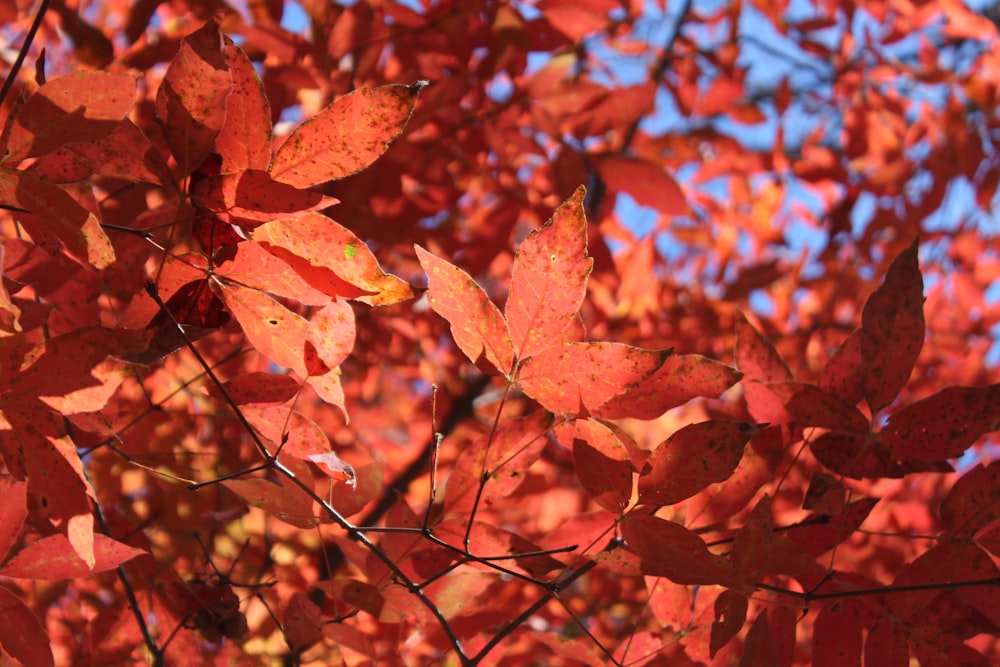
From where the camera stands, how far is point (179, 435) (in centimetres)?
116

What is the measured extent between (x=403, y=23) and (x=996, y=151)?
4.93ft

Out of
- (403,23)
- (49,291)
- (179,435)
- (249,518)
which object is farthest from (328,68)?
(249,518)

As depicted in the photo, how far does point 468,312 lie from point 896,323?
28 centimetres

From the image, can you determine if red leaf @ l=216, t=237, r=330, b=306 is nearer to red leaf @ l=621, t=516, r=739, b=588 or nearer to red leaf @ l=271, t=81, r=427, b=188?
red leaf @ l=271, t=81, r=427, b=188

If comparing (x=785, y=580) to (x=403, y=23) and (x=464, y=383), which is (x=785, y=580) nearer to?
(x=403, y=23)

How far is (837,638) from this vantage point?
548 mm

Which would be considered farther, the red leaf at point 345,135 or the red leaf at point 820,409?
the red leaf at point 820,409

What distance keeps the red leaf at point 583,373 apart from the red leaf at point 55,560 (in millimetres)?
267

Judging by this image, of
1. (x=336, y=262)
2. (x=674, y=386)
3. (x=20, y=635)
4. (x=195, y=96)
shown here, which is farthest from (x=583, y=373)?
(x=20, y=635)

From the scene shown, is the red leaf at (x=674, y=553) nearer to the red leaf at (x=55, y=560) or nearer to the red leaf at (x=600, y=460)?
the red leaf at (x=600, y=460)

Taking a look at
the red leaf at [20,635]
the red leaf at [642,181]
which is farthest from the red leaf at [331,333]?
the red leaf at [642,181]

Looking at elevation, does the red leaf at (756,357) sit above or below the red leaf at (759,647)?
above

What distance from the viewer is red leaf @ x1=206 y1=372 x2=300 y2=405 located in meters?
0.53

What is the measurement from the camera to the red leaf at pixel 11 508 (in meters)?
0.46
